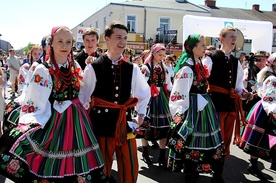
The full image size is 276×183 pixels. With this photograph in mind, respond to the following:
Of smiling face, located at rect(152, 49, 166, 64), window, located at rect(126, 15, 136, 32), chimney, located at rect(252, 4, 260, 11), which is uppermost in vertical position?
chimney, located at rect(252, 4, 260, 11)

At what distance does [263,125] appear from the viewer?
4047 millimetres

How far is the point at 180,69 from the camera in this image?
362cm

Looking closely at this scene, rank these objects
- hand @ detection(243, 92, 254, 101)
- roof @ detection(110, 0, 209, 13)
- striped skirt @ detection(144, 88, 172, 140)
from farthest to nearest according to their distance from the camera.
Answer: roof @ detection(110, 0, 209, 13) → striped skirt @ detection(144, 88, 172, 140) → hand @ detection(243, 92, 254, 101)

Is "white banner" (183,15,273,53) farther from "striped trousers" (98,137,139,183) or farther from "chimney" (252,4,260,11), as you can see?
"chimney" (252,4,260,11)

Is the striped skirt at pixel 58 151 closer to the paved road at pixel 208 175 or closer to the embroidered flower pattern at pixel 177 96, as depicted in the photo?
the embroidered flower pattern at pixel 177 96

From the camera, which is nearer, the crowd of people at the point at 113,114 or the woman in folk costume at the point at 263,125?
the crowd of people at the point at 113,114

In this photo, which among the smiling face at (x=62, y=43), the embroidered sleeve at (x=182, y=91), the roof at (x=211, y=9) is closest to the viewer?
the smiling face at (x=62, y=43)

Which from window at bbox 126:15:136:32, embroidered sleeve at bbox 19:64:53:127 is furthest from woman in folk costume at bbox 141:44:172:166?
window at bbox 126:15:136:32

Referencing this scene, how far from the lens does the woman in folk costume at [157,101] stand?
4.84 meters

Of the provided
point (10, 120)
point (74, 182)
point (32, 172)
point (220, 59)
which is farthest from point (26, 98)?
point (220, 59)

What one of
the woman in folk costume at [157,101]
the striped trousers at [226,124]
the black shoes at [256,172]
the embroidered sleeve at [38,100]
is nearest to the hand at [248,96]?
the striped trousers at [226,124]

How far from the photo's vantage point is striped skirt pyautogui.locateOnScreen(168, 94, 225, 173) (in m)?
3.54

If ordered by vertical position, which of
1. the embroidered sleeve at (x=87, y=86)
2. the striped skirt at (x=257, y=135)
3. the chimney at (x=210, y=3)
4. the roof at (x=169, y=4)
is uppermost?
the chimney at (x=210, y=3)

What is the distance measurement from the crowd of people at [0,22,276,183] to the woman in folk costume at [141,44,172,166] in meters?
1.08
